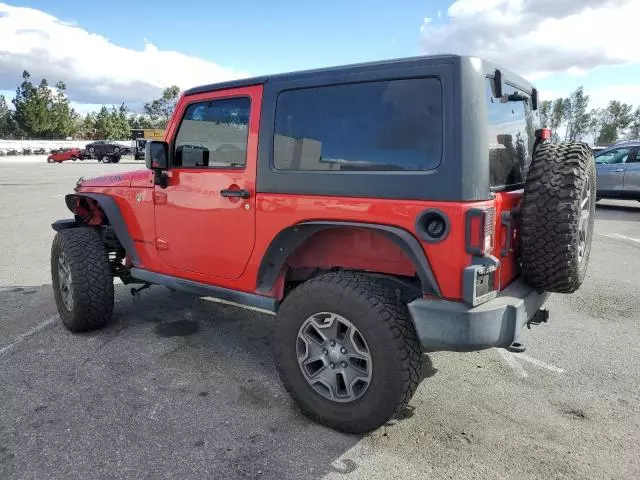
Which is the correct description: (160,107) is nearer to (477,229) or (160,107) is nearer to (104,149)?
(104,149)

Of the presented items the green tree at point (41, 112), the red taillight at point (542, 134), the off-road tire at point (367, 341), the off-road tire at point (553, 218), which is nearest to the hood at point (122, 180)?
the off-road tire at point (367, 341)

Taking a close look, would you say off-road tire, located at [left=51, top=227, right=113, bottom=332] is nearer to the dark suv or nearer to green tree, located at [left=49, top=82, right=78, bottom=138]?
the dark suv

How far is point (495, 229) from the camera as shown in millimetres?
2521

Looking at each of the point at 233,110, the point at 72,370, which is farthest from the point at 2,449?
the point at 233,110

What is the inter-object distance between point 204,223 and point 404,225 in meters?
1.54

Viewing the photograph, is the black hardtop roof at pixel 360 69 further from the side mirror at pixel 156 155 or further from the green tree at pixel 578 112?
the green tree at pixel 578 112

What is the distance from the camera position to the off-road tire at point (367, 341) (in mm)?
2494

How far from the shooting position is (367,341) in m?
2.55

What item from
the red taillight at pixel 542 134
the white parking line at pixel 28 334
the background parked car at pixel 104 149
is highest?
the background parked car at pixel 104 149

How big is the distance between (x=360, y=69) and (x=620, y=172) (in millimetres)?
12047

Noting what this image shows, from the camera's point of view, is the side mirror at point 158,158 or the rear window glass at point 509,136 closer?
the rear window glass at point 509,136

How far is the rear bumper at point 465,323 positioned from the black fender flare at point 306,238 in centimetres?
11

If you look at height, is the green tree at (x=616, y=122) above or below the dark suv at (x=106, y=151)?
above

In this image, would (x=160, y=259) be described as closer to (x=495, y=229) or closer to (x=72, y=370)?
(x=72, y=370)
